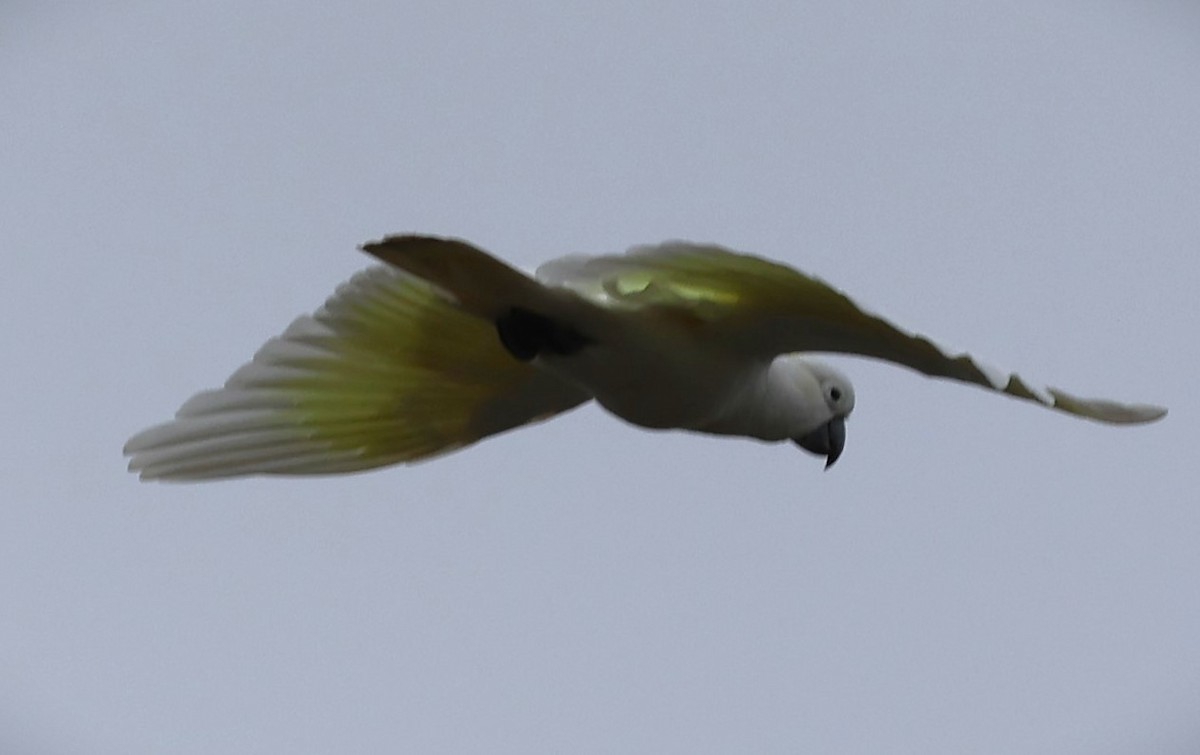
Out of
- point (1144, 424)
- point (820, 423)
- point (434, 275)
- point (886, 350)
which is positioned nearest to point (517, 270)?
point (434, 275)

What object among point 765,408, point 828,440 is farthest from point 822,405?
point 765,408

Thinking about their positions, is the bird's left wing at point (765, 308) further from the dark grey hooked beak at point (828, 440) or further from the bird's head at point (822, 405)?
the dark grey hooked beak at point (828, 440)

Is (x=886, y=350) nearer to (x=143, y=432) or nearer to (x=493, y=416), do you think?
(x=493, y=416)

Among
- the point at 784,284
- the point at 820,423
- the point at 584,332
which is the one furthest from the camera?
the point at 820,423

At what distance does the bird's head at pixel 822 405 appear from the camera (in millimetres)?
5113

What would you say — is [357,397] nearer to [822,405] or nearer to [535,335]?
[535,335]

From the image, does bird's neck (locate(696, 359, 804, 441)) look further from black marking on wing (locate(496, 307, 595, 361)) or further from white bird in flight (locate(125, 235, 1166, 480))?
black marking on wing (locate(496, 307, 595, 361))

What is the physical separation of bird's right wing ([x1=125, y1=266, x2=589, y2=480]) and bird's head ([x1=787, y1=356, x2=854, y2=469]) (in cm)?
59

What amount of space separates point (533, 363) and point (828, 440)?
37.2 inches

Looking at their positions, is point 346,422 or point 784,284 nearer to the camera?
point 784,284

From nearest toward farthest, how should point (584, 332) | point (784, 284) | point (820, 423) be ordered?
point (784, 284), point (584, 332), point (820, 423)

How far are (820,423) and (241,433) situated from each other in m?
1.57

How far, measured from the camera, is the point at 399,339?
206 inches

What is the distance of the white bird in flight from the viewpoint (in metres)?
4.27
